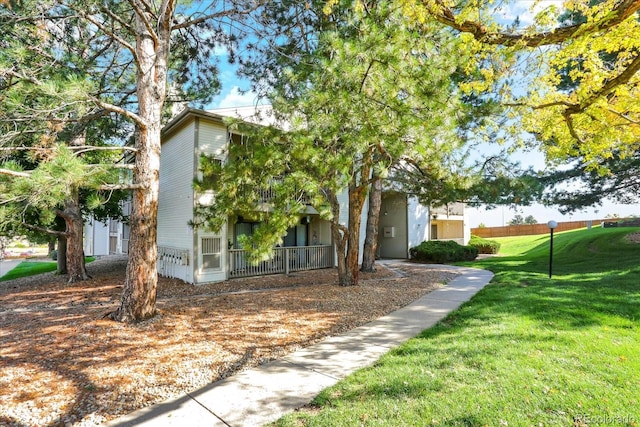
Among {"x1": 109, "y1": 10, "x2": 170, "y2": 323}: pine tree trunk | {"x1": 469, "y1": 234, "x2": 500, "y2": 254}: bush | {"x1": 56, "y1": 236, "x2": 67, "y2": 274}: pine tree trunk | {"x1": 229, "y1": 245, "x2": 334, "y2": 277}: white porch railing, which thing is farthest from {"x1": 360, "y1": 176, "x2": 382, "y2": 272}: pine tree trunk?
{"x1": 469, "y1": 234, "x2": 500, "y2": 254}: bush

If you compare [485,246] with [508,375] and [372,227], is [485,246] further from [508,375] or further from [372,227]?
[508,375]

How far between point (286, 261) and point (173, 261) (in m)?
4.23

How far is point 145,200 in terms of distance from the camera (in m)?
6.47

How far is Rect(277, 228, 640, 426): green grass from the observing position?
2930 millimetres

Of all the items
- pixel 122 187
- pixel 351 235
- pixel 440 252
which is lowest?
pixel 440 252

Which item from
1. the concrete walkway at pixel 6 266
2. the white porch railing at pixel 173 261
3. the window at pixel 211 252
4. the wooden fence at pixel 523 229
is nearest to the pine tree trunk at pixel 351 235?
the window at pixel 211 252

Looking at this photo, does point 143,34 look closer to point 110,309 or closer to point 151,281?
point 151,281

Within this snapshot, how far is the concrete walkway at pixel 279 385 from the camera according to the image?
314 centimetres

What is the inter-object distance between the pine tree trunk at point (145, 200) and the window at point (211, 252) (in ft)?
13.7

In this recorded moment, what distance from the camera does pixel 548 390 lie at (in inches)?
129

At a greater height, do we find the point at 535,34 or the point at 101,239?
the point at 535,34

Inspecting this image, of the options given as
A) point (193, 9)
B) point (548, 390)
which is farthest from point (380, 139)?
point (193, 9)

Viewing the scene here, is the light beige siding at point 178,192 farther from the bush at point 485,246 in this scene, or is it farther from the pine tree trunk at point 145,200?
the bush at point 485,246

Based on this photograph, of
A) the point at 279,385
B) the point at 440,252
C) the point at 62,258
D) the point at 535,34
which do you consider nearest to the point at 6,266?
the point at 62,258
